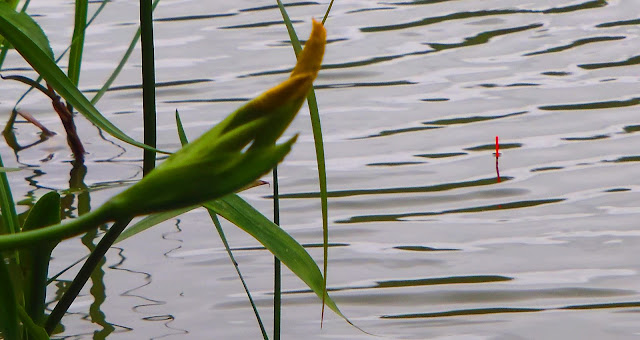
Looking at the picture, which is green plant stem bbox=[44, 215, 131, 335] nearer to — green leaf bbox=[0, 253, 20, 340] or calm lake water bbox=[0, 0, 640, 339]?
green leaf bbox=[0, 253, 20, 340]

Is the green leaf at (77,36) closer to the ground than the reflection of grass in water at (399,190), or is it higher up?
higher up

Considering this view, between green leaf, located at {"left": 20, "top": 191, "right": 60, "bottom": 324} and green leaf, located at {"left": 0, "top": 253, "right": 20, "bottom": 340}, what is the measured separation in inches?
1.6

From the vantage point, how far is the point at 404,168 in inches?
80.9

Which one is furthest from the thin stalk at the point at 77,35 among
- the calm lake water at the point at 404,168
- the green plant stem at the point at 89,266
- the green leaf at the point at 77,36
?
the green plant stem at the point at 89,266

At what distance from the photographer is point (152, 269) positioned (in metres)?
1.60

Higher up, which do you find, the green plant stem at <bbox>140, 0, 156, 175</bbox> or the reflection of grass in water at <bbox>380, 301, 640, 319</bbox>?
the green plant stem at <bbox>140, 0, 156, 175</bbox>

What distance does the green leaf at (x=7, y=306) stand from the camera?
2.26 feet

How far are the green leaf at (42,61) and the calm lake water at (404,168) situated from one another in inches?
9.6

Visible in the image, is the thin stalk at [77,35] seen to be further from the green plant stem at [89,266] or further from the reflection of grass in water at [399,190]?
the reflection of grass in water at [399,190]

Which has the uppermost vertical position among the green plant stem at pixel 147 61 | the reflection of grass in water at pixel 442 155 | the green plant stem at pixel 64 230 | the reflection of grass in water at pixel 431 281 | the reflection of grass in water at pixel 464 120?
the green plant stem at pixel 147 61

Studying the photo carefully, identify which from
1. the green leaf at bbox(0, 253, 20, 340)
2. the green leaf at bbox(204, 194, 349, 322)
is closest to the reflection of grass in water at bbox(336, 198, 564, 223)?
the green leaf at bbox(204, 194, 349, 322)

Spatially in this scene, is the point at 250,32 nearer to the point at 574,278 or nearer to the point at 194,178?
the point at 574,278

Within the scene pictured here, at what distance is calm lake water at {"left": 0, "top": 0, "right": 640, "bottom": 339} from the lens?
144 centimetres

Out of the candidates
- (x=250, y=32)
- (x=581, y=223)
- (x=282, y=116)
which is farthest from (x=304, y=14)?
(x=282, y=116)
